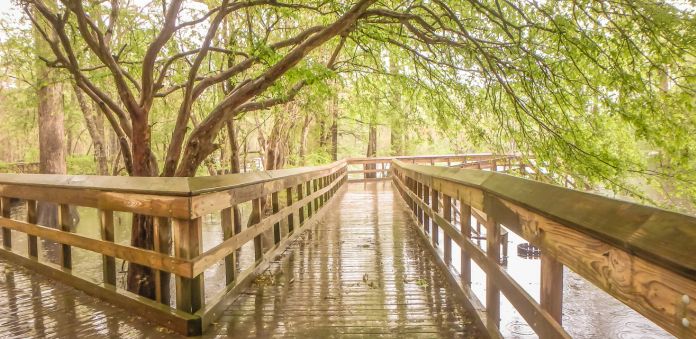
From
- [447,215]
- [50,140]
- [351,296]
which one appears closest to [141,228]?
[351,296]

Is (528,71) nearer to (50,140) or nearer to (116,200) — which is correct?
(116,200)

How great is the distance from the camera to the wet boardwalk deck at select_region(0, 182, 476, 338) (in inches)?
130

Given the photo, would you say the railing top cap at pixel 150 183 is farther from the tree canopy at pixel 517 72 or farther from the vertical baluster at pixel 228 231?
the tree canopy at pixel 517 72

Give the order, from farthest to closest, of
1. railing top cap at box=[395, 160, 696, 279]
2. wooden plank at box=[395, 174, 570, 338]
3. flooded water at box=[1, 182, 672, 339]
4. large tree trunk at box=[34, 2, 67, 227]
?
large tree trunk at box=[34, 2, 67, 227], flooded water at box=[1, 182, 672, 339], wooden plank at box=[395, 174, 570, 338], railing top cap at box=[395, 160, 696, 279]

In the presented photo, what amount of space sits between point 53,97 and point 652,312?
16.4m

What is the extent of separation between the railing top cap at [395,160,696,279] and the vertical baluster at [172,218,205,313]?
2429mm

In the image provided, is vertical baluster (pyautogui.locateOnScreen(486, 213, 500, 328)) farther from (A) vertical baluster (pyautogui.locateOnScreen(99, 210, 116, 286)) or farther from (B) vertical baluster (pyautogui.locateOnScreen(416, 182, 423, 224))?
(B) vertical baluster (pyautogui.locateOnScreen(416, 182, 423, 224))

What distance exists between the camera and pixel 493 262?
295 cm

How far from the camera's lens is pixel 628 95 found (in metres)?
5.26

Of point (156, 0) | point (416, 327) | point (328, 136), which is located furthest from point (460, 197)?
point (328, 136)

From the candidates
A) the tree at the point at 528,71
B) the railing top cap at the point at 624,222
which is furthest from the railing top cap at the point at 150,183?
the railing top cap at the point at 624,222

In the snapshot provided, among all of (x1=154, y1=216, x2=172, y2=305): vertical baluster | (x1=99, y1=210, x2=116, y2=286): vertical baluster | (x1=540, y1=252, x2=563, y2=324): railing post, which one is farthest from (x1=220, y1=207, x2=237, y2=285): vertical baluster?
(x1=540, y1=252, x2=563, y2=324): railing post

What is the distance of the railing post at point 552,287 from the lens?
2043 millimetres

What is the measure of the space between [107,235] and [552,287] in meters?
3.83
